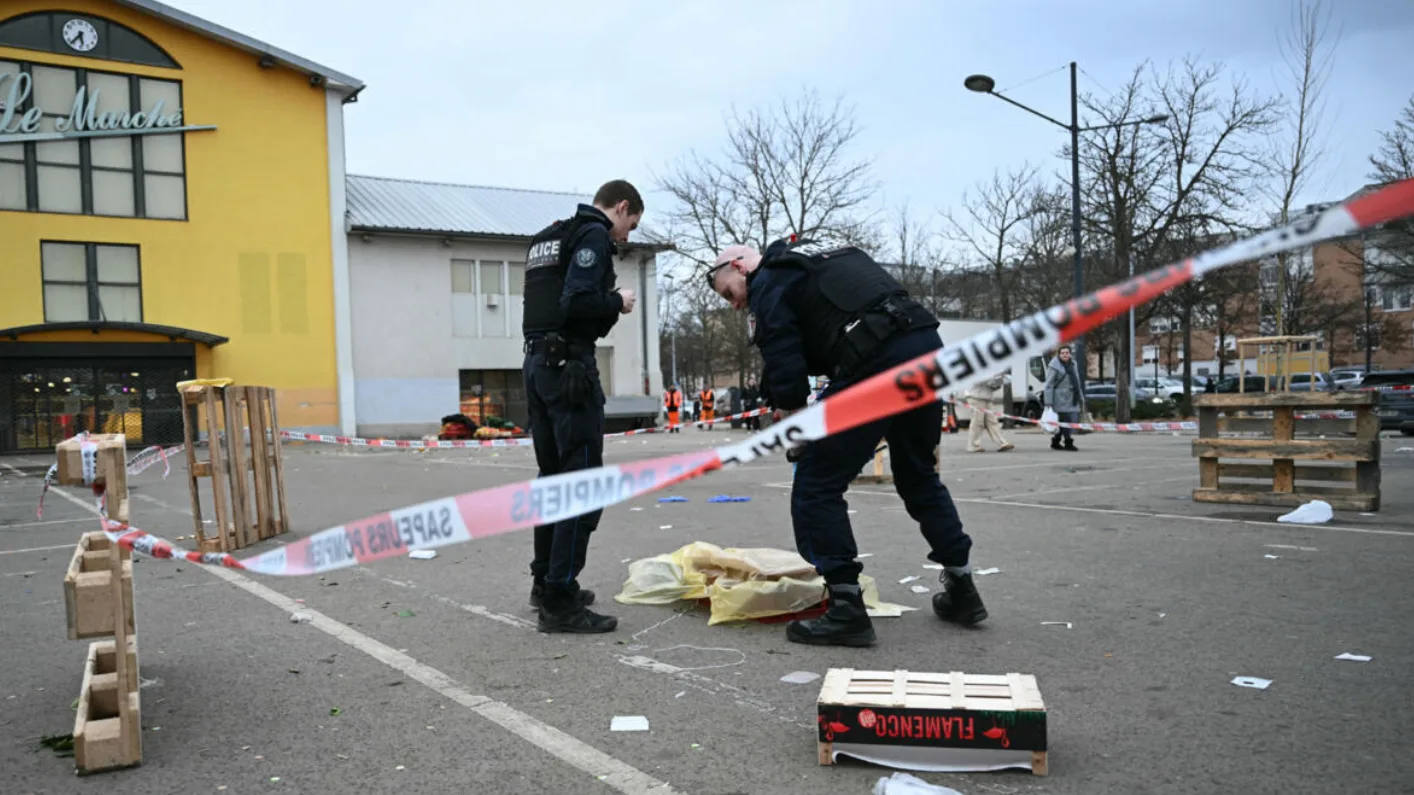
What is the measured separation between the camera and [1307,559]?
5754mm

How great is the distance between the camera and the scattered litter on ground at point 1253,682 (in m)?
3.41

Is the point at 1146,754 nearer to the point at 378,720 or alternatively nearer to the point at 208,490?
the point at 378,720

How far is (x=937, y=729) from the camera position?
2.76 m

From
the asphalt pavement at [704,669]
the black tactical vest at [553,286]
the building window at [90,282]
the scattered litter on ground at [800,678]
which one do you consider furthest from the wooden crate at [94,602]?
the building window at [90,282]

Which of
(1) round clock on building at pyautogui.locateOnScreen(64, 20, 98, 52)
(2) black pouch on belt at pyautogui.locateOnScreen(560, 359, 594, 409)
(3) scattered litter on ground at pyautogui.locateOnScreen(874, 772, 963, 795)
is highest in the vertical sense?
(1) round clock on building at pyautogui.locateOnScreen(64, 20, 98, 52)

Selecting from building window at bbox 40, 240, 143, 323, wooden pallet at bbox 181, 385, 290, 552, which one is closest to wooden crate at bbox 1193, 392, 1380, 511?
wooden pallet at bbox 181, 385, 290, 552

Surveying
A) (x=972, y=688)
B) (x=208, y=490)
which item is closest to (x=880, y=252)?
(x=208, y=490)

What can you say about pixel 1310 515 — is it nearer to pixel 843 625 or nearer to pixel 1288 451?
pixel 1288 451

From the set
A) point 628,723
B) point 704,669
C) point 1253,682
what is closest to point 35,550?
point 704,669

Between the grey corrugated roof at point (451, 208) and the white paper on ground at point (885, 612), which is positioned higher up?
the grey corrugated roof at point (451, 208)

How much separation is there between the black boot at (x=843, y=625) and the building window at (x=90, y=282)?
91.4 feet

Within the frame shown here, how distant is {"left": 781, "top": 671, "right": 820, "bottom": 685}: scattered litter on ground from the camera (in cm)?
362

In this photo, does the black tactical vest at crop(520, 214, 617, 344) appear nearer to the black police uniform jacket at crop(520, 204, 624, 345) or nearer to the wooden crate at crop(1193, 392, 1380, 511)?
the black police uniform jacket at crop(520, 204, 624, 345)

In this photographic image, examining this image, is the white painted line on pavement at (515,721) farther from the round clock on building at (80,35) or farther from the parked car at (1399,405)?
the round clock on building at (80,35)
